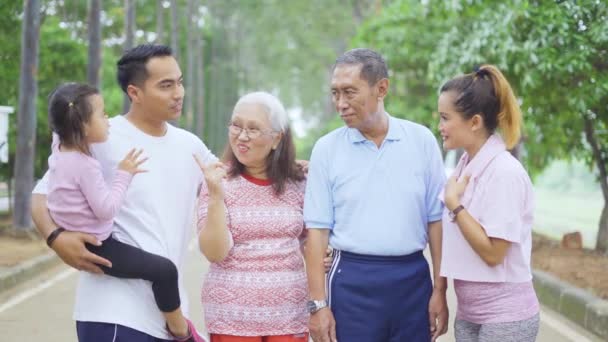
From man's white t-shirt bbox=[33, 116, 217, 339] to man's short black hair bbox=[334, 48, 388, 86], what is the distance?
27.4 inches

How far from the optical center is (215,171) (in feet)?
11.6

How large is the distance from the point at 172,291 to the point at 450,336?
14.7 ft

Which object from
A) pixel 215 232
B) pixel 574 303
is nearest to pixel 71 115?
pixel 215 232

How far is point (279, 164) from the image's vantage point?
384 cm

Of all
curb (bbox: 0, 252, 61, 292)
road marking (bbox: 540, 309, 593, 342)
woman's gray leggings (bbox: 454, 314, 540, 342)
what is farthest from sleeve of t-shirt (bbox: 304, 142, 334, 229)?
curb (bbox: 0, 252, 61, 292)

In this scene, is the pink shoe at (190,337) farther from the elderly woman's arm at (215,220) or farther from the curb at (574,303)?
the curb at (574,303)

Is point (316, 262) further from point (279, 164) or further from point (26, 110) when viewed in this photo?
point (26, 110)

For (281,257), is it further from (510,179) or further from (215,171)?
(510,179)

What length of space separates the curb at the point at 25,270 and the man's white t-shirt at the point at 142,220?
6.47 meters

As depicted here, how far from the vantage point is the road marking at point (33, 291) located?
8.95 meters

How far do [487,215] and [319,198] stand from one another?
2.15ft

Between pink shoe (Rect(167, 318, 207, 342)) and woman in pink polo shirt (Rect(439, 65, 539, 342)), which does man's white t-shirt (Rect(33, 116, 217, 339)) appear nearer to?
pink shoe (Rect(167, 318, 207, 342))

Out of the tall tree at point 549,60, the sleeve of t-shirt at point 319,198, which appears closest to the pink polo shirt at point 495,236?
the sleeve of t-shirt at point 319,198

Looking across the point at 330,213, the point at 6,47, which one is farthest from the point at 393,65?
the point at 330,213
